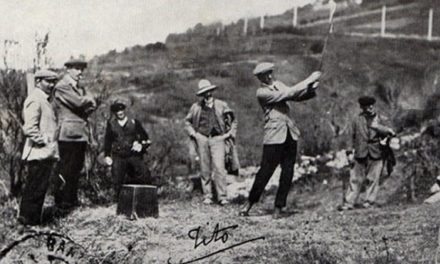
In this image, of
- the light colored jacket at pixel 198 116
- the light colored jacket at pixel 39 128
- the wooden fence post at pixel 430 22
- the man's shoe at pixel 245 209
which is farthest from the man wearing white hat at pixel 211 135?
the wooden fence post at pixel 430 22

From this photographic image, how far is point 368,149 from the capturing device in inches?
218

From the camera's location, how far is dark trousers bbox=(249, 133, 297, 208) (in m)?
5.16

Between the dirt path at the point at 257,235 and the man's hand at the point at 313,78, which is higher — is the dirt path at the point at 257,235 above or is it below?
below

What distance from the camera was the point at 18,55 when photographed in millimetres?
4828

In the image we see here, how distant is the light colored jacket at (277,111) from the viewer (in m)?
5.11

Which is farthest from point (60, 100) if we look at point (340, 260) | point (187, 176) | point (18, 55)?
point (340, 260)

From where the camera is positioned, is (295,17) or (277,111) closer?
(277,111)

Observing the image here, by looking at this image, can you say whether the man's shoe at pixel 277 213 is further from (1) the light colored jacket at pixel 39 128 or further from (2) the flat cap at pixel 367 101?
(1) the light colored jacket at pixel 39 128

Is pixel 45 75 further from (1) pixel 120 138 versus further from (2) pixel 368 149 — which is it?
(2) pixel 368 149

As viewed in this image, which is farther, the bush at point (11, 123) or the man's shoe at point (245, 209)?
the man's shoe at point (245, 209)

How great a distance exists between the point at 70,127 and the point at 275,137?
55.9 inches

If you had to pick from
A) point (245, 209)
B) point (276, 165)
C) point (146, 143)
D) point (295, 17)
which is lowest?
Result: point (245, 209)
